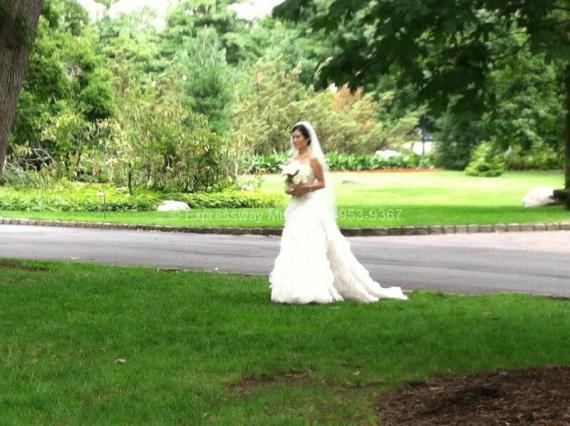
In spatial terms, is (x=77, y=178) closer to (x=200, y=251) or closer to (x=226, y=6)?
(x=200, y=251)

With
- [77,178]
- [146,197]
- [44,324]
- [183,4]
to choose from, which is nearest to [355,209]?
[146,197]

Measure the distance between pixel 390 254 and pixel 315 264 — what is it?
6.91 metres

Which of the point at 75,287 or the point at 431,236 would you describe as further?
the point at 431,236

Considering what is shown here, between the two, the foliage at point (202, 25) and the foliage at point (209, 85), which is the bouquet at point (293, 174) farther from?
the foliage at point (202, 25)

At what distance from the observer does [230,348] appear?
7855 millimetres

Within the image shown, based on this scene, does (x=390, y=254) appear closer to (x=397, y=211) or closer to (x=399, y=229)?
(x=399, y=229)

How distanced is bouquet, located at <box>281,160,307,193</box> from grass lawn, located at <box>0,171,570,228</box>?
11.7 m

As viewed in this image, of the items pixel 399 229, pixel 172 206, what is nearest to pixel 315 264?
pixel 399 229

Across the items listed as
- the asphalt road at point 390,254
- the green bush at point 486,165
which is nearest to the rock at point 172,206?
the asphalt road at point 390,254

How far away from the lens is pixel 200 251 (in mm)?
17891

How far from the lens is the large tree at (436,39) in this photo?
5.38 m

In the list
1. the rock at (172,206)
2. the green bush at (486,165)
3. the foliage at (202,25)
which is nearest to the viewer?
the rock at (172,206)

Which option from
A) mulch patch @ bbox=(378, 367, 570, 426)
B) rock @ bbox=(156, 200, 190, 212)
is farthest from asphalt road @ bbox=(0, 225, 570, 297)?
rock @ bbox=(156, 200, 190, 212)

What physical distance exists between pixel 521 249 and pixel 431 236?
3458 millimetres
